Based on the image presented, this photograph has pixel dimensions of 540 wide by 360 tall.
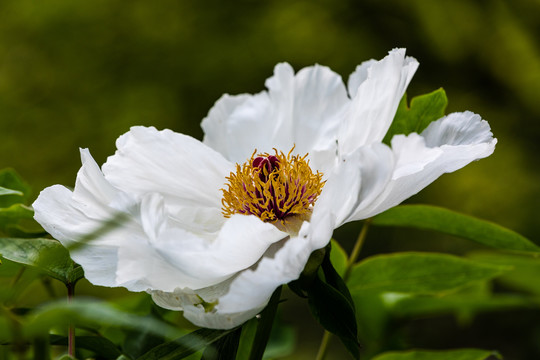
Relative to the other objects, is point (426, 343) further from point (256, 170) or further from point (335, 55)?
point (256, 170)

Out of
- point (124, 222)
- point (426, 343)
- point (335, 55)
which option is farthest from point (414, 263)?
point (335, 55)

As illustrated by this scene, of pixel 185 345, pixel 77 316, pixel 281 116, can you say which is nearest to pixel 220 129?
pixel 281 116

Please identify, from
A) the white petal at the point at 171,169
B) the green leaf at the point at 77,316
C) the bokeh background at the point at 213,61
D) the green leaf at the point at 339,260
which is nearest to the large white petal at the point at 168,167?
the white petal at the point at 171,169

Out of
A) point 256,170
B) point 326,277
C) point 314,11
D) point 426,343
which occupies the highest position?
point 314,11

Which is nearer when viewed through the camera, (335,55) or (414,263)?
(414,263)

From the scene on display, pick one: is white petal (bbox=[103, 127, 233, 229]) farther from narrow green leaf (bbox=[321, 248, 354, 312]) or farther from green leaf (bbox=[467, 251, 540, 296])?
green leaf (bbox=[467, 251, 540, 296])
